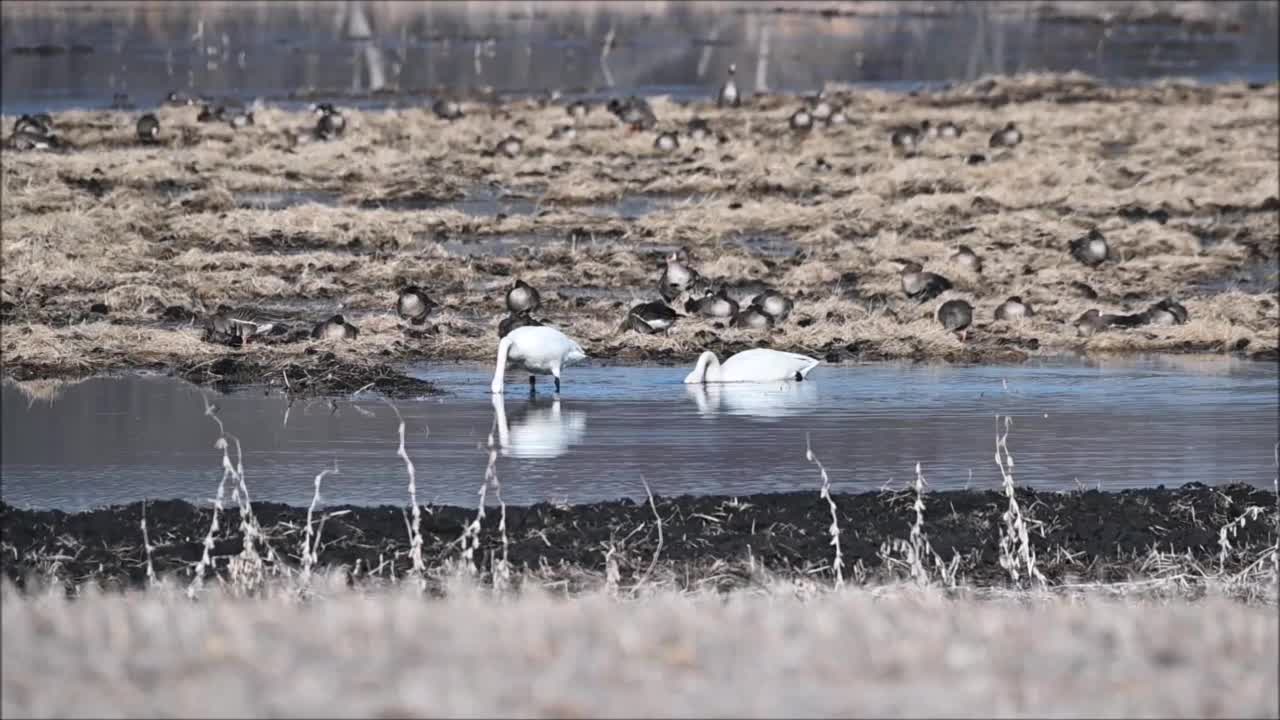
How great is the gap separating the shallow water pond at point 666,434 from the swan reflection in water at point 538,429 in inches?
1.0

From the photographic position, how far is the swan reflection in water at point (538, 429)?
12396mm

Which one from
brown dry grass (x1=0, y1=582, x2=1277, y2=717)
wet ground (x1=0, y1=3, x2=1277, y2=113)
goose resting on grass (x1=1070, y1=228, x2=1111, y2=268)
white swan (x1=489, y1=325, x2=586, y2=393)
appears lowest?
brown dry grass (x1=0, y1=582, x2=1277, y2=717)

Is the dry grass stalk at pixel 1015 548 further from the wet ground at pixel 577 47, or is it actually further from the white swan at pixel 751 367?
the wet ground at pixel 577 47

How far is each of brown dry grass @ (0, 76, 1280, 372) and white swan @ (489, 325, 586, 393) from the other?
5.49 feet

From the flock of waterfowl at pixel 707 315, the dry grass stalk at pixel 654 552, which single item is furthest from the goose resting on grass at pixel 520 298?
the dry grass stalk at pixel 654 552

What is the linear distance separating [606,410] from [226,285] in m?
6.46

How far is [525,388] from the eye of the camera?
1479 cm

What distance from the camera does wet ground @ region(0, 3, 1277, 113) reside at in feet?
172

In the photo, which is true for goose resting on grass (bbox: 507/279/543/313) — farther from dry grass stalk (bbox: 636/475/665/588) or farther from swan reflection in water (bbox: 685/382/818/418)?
dry grass stalk (bbox: 636/475/665/588)

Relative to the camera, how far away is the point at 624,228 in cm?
2353

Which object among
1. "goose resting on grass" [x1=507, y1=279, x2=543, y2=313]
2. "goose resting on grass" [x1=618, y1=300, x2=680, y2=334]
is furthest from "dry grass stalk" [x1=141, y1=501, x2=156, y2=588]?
"goose resting on grass" [x1=507, y1=279, x2=543, y2=313]

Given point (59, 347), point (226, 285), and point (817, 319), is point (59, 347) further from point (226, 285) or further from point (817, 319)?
point (817, 319)

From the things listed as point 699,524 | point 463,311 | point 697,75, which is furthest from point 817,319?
point 697,75

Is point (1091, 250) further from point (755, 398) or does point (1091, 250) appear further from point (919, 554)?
point (919, 554)
